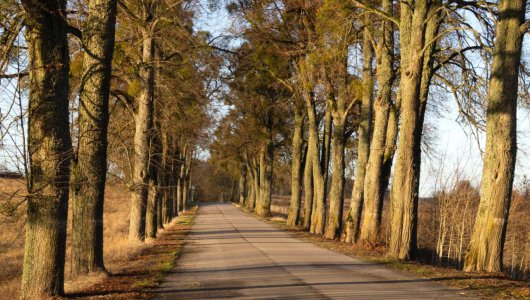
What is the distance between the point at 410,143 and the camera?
1495cm

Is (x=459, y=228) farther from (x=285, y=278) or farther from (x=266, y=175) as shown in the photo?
(x=285, y=278)

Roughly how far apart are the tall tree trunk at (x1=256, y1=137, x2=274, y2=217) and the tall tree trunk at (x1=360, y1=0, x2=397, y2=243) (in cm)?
2353

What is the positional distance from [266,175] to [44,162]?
35.5 m

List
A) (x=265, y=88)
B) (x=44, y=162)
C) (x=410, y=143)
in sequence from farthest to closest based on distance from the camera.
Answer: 1. (x=265, y=88)
2. (x=410, y=143)
3. (x=44, y=162)

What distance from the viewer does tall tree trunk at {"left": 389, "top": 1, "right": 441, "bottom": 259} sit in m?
14.9

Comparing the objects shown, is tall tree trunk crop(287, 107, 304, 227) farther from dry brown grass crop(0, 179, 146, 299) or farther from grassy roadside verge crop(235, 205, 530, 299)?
grassy roadside verge crop(235, 205, 530, 299)

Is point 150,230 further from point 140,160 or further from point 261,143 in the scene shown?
point 261,143

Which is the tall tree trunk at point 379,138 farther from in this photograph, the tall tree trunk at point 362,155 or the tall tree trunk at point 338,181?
the tall tree trunk at point 338,181

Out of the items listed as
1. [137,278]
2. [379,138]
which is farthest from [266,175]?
[137,278]

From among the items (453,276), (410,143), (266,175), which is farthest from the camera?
(266,175)

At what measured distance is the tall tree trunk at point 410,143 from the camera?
1487cm

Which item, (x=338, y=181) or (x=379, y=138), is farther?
(x=338, y=181)

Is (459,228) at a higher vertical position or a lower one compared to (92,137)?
lower

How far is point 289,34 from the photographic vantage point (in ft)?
86.3
